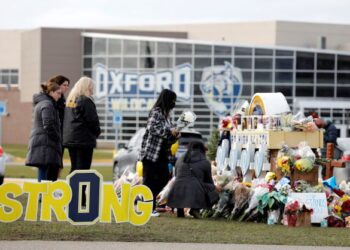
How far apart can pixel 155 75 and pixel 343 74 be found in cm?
1060

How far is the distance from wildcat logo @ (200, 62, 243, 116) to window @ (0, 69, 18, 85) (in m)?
20.6

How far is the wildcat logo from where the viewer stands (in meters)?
54.8

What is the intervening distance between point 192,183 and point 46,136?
2.10m

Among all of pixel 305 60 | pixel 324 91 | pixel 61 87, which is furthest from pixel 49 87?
pixel 324 91

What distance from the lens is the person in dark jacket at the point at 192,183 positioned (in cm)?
1329

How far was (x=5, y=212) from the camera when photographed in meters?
11.0

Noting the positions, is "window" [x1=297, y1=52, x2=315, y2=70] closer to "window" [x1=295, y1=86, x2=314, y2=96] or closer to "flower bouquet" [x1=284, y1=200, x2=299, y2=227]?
A: "window" [x1=295, y1=86, x2=314, y2=96]

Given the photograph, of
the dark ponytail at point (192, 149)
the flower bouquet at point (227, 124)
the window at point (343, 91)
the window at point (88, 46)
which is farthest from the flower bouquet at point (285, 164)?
the window at point (88, 46)

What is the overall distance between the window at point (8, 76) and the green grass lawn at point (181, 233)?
60.1 metres

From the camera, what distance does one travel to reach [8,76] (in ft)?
236

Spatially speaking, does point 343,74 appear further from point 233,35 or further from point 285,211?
point 285,211

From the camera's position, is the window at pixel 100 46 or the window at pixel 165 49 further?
the window at pixel 100 46

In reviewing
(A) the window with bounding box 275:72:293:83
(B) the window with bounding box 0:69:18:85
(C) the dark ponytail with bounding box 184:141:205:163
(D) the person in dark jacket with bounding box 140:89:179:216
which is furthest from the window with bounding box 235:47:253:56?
(D) the person in dark jacket with bounding box 140:89:179:216

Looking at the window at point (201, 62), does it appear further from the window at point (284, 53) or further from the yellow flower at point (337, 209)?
the yellow flower at point (337, 209)
